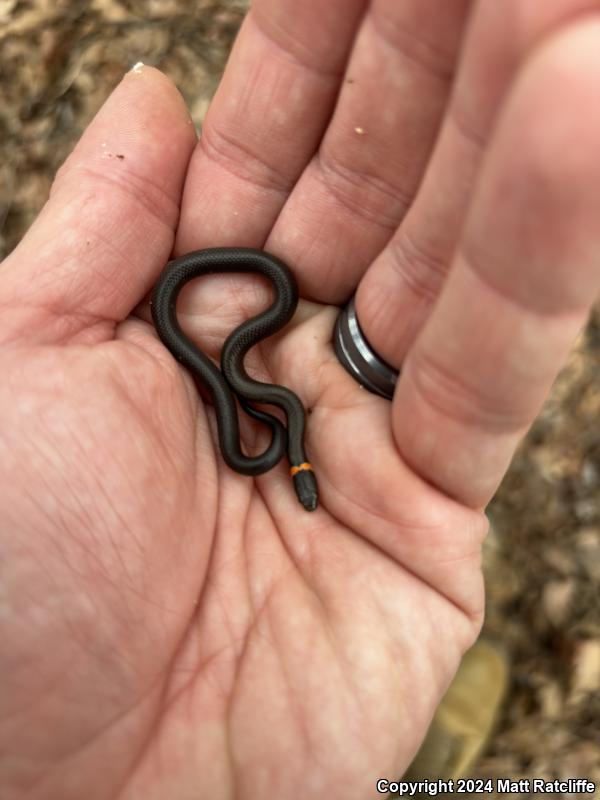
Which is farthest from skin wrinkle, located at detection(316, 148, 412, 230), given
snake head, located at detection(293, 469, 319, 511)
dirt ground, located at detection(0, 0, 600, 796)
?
dirt ground, located at detection(0, 0, 600, 796)

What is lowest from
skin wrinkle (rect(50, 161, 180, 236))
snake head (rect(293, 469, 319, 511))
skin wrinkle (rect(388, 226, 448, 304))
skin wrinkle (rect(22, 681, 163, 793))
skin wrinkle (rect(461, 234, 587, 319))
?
skin wrinkle (rect(22, 681, 163, 793))

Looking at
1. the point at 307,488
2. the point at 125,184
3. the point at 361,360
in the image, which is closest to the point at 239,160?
the point at 125,184

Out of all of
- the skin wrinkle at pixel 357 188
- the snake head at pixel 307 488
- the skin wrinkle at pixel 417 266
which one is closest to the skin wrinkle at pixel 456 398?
the skin wrinkle at pixel 417 266

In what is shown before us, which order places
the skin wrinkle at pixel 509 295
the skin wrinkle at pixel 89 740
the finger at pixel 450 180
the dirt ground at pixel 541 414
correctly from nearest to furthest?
the finger at pixel 450 180 < the skin wrinkle at pixel 509 295 < the skin wrinkle at pixel 89 740 < the dirt ground at pixel 541 414

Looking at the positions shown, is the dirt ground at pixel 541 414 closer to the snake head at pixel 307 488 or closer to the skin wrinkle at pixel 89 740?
the snake head at pixel 307 488

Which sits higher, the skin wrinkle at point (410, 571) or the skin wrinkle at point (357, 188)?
the skin wrinkle at point (357, 188)

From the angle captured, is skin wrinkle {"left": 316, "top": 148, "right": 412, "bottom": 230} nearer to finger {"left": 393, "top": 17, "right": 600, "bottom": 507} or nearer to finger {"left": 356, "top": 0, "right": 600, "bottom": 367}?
finger {"left": 356, "top": 0, "right": 600, "bottom": 367}

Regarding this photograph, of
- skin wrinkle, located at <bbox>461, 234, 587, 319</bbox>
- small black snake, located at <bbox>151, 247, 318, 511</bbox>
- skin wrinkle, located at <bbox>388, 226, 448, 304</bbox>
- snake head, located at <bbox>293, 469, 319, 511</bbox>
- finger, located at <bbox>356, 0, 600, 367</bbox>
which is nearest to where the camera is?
finger, located at <bbox>356, 0, 600, 367</bbox>
